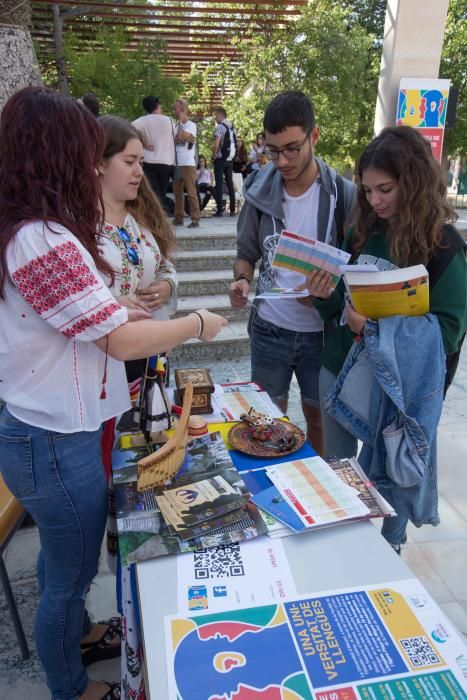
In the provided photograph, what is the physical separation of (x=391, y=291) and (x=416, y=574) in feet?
4.78

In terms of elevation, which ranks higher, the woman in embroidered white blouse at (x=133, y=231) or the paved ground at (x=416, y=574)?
the woman in embroidered white blouse at (x=133, y=231)

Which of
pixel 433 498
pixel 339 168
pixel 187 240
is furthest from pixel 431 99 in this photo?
pixel 433 498

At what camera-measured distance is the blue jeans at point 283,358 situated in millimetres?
2148

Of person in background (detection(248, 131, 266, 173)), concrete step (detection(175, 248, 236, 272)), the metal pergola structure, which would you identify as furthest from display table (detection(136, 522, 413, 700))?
person in background (detection(248, 131, 266, 173))

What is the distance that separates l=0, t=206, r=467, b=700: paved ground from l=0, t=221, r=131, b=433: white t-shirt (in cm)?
112

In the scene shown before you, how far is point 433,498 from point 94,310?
1245 mm

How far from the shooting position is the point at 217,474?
1358mm

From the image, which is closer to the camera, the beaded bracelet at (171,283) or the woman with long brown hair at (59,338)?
the woman with long brown hair at (59,338)

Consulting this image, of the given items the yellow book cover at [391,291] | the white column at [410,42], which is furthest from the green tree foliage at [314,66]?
the yellow book cover at [391,291]

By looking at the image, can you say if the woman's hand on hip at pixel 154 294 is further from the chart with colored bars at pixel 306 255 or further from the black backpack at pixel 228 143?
the black backpack at pixel 228 143

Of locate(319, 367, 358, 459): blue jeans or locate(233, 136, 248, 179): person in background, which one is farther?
locate(233, 136, 248, 179): person in background

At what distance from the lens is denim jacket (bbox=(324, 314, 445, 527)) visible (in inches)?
56.6

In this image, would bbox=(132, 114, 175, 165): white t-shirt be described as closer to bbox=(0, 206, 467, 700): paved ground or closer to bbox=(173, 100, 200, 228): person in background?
bbox=(173, 100, 200, 228): person in background

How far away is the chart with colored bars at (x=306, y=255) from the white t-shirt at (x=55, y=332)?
75cm
